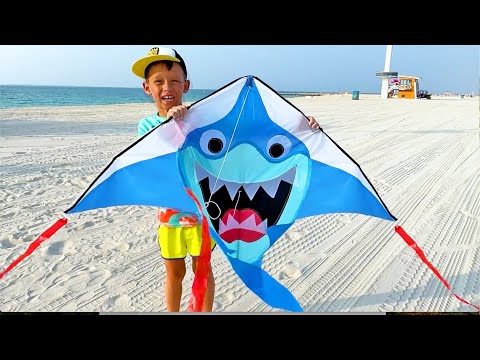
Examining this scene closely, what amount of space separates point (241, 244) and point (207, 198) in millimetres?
348

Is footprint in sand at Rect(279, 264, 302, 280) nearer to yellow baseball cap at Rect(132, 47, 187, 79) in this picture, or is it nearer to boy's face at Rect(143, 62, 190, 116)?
boy's face at Rect(143, 62, 190, 116)

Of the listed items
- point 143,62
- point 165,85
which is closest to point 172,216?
point 165,85

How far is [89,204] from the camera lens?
1875 mm

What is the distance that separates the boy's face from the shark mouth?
48cm

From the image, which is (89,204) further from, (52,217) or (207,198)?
(52,217)

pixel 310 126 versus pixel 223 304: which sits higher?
pixel 310 126

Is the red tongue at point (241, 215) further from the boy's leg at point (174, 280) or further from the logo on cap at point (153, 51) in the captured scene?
the logo on cap at point (153, 51)

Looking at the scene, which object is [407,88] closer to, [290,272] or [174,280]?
[290,272]

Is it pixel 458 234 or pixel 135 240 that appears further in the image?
pixel 458 234

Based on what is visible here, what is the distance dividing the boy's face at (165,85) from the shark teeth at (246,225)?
2.49 ft

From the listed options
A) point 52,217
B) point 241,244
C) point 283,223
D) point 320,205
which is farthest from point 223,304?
point 52,217

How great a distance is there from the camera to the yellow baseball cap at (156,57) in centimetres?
178

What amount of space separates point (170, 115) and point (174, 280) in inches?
36.9

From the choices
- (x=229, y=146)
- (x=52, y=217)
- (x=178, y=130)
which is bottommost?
(x=52, y=217)
